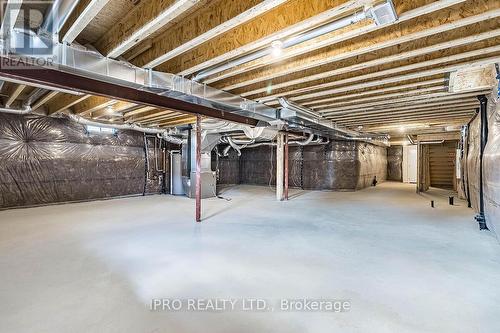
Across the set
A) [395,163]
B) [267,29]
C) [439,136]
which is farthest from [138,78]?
[395,163]

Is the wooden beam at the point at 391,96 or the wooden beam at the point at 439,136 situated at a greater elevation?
the wooden beam at the point at 391,96

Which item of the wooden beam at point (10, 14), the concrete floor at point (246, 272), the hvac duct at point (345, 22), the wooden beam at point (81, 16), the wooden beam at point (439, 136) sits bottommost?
the concrete floor at point (246, 272)

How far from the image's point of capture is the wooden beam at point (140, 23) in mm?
1710

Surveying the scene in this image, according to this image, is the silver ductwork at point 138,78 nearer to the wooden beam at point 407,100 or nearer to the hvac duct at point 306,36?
the hvac duct at point 306,36

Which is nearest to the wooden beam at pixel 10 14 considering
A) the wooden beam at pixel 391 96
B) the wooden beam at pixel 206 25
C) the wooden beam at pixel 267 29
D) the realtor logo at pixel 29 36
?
the realtor logo at pixel 29 36

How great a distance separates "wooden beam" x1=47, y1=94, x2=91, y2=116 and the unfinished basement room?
8 centimetres

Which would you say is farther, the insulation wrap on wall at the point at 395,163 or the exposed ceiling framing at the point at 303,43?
the insulation wrap on wall at the point at 395,163

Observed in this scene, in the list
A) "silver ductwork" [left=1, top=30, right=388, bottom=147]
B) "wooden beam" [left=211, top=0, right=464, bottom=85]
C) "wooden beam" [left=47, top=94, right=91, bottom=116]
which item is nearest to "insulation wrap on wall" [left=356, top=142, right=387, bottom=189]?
"silver ductwork" [left=1, top=30, right=388, bottom=147]

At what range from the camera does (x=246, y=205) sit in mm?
5523

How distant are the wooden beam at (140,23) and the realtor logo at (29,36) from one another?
1.47ft

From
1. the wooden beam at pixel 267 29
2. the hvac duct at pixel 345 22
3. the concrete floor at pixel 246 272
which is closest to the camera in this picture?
the concrete floor at pixel 246 272

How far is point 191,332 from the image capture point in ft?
4.67

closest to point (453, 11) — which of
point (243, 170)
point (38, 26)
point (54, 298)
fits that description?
point (38, 26)

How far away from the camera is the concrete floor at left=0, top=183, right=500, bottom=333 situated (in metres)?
1.53
